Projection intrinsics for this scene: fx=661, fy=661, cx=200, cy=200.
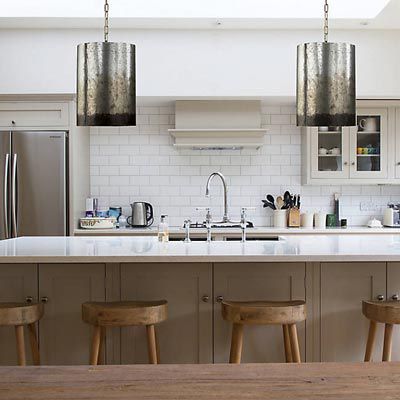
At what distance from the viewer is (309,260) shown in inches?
133

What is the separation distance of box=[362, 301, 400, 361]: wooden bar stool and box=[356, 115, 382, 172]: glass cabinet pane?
2.80m

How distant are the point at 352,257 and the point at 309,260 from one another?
0.75 feet

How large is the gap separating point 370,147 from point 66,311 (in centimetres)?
361

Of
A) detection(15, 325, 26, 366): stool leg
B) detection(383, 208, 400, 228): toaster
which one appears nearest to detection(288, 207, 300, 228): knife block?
detection(383, 208, 400, 228): toaster

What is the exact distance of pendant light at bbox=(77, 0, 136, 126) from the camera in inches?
131

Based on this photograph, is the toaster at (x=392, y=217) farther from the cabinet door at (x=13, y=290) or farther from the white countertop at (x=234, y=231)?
the cabinet door at (x=13, y=290)

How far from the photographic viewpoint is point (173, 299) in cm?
369

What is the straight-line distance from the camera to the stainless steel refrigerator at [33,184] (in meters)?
5.70

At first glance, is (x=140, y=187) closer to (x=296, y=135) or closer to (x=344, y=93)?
(x=296, y=135)

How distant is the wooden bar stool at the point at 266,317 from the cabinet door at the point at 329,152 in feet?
9.45
